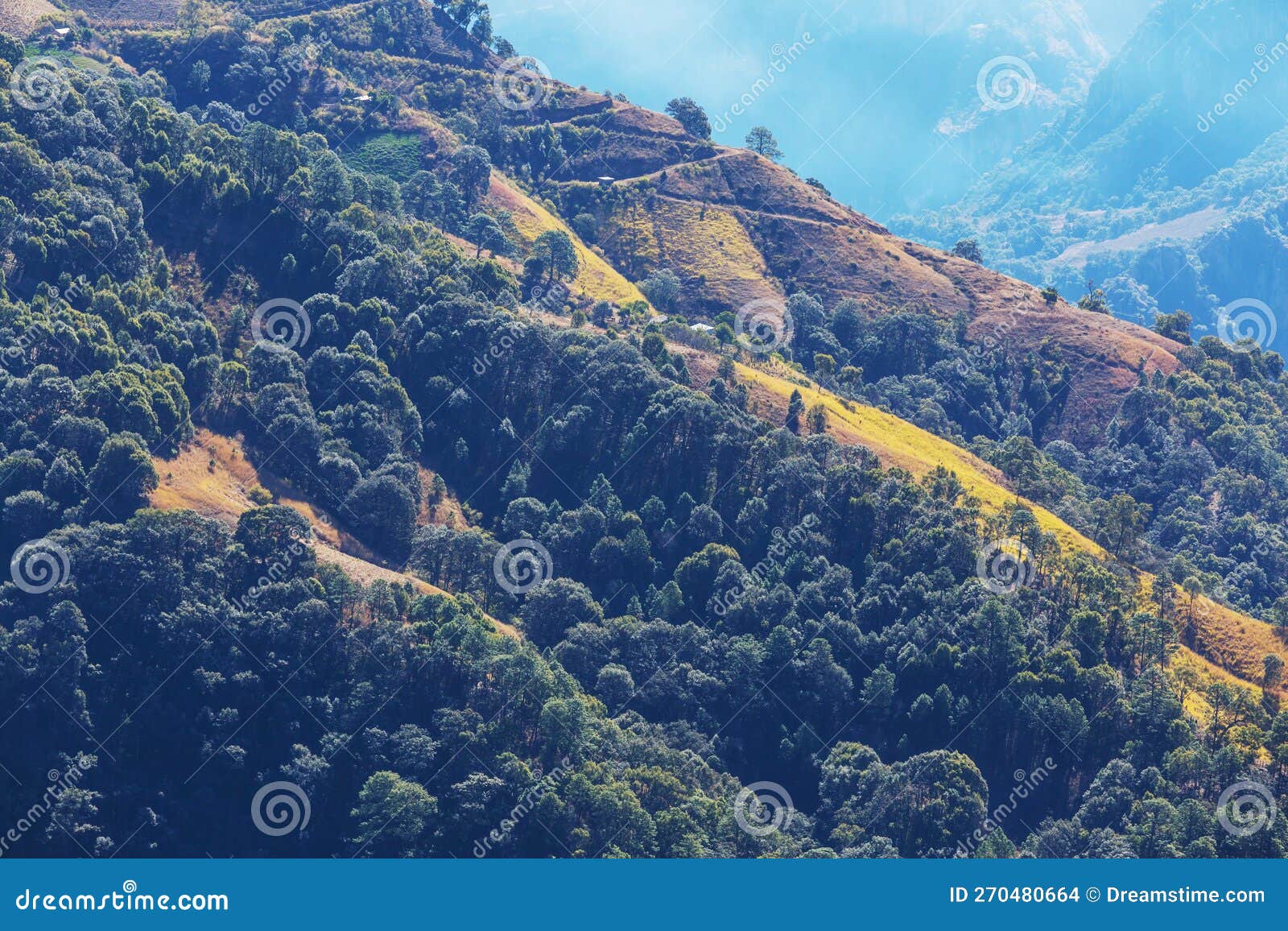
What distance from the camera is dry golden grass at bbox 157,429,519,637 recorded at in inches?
4545

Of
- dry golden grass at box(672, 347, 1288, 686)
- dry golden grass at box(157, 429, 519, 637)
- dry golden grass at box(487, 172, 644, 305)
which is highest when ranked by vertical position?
dry golden grass at box(487, 172, 644, 305)

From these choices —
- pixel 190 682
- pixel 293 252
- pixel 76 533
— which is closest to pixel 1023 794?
pixel 190 682

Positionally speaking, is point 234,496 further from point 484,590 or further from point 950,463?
point 950,463

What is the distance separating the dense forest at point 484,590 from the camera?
102750 millimetres

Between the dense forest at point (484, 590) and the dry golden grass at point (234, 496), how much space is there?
5.28 ft

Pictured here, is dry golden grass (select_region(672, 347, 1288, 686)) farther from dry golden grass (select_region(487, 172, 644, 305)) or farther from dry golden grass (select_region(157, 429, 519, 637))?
dry golden grass (select_region(157, 429, 519, 637))

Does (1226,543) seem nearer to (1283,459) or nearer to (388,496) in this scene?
(1283,459)

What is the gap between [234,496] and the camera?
121 metres

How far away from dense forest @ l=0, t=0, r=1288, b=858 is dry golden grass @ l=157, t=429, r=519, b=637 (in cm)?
161

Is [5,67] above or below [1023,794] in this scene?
above

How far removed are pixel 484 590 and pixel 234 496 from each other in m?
21.6

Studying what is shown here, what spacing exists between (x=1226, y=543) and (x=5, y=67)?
141m

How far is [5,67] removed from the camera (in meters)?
149

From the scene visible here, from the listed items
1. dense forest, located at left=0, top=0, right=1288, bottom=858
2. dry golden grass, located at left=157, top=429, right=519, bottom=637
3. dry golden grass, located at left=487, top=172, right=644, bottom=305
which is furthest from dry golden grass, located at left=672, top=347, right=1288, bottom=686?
dry golden grass, located at left=157, top=429, right=519, bottom=637
